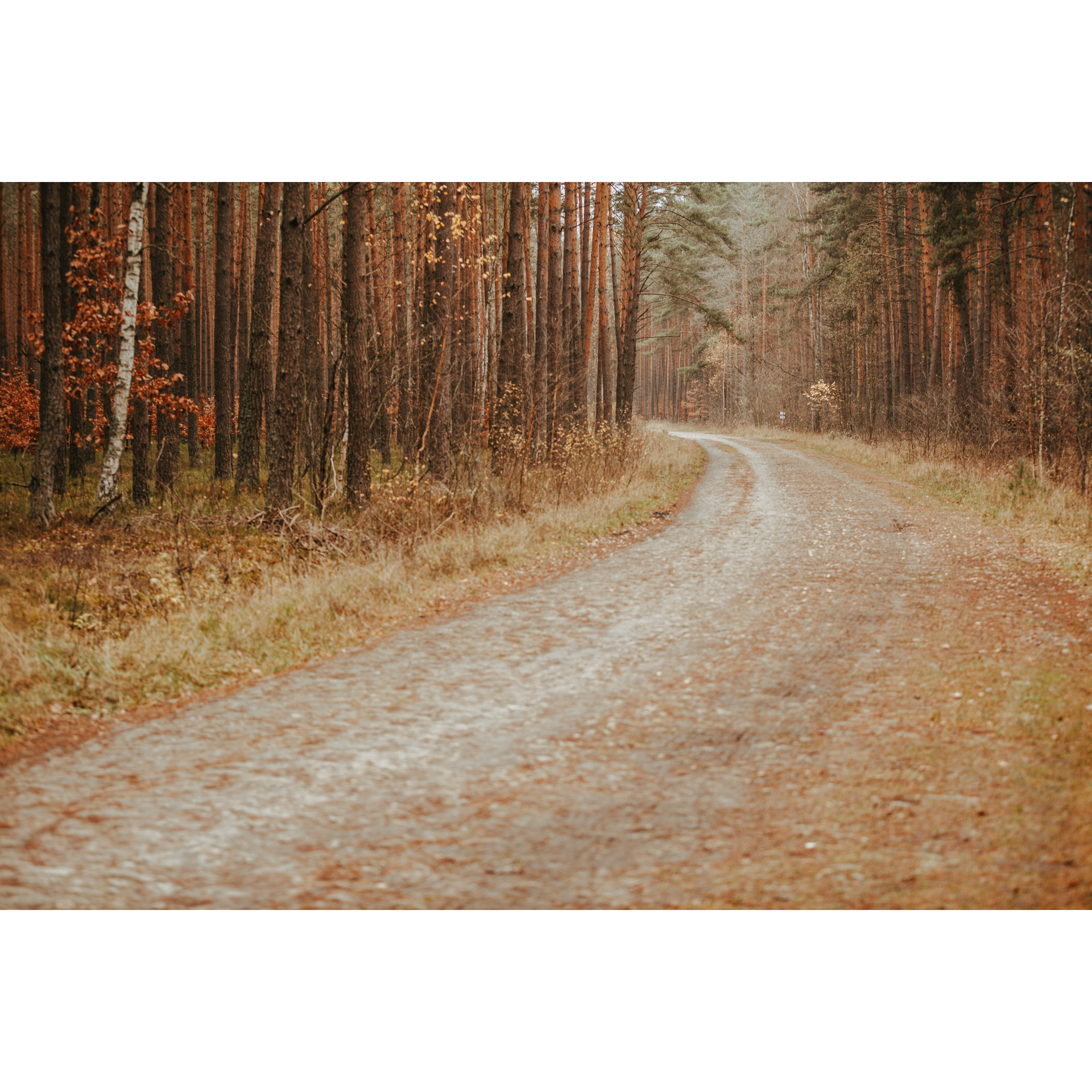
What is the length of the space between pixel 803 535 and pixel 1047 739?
6.06 metres

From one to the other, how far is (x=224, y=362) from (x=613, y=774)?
1333cm

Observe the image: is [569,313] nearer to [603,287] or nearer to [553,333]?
[603,287]

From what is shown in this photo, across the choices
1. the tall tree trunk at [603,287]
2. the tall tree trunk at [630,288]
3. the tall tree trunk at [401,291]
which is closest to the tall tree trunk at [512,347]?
the tall tree trunk at [401,291]

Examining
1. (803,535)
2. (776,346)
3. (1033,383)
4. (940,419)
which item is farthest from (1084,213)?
(776,346)

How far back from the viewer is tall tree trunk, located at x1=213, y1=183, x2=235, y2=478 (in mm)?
14688

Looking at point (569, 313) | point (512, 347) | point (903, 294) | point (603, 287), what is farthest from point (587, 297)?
point (903, 294)

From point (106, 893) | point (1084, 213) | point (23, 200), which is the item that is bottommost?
point (106, 893)

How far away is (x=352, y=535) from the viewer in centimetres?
903

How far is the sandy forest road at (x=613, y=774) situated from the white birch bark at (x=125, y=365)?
574 centimetres

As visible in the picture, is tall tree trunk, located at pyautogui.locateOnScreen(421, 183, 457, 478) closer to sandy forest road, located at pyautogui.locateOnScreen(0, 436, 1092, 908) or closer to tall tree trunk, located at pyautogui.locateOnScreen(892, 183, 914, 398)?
sandy forest road, located at pyautogui.locateOnScreen(0, 436, 1092, 908)

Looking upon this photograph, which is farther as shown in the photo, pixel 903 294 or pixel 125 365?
pixel 903 294

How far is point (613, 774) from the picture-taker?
415 cm

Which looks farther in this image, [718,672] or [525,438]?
[525,438]

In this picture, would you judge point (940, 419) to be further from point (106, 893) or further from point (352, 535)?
point (106, 893)
